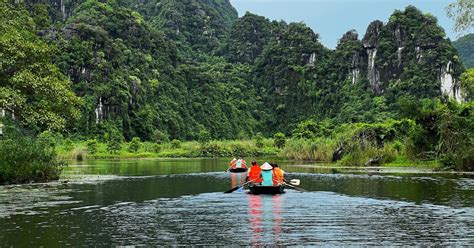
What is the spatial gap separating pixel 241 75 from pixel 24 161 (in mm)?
120678

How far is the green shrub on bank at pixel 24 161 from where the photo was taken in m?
27.3

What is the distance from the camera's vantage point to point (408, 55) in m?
114

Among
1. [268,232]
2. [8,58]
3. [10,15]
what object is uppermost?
[10,15]

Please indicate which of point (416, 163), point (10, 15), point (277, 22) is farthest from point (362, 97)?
point (10, 15)

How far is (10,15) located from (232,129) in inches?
3557

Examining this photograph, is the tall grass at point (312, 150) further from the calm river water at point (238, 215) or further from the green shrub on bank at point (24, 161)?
the green shrub on bank at point (24, 161)

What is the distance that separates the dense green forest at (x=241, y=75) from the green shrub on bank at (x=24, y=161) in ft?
83.0

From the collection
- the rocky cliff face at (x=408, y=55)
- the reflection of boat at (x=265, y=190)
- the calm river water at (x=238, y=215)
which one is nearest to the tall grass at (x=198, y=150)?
the rocky cliff face at (x=408, y=55)

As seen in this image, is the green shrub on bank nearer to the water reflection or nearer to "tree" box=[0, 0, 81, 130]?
"tree" box=[0, 0, 81, 130]

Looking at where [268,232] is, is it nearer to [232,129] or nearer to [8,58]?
[8,58]

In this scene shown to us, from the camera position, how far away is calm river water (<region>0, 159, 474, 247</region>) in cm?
1320

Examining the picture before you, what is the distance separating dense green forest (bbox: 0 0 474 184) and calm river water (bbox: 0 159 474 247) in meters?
23.2

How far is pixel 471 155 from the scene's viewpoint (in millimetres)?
34500

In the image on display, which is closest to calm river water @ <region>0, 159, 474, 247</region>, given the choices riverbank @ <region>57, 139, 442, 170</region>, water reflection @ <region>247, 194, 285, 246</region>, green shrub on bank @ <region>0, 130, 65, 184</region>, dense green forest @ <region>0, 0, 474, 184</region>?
water reflection @ <region>247, 194, 285, 246</region>
